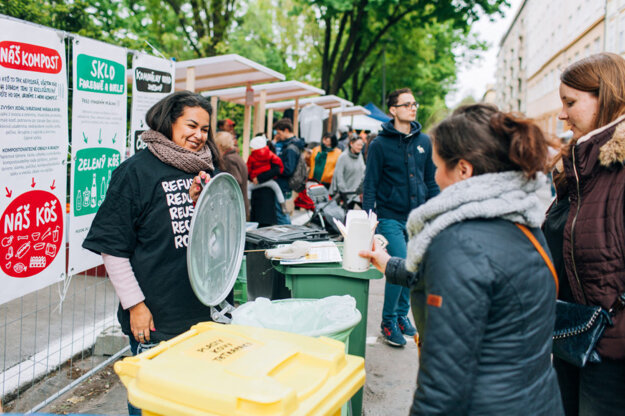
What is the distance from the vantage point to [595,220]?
2.01m

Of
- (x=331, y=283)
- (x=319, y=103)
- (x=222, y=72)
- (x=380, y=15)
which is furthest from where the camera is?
(x=380, y=15)

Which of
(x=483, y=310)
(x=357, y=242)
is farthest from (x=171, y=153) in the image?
(x=483, y=310)

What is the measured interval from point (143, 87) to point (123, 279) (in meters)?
2.17

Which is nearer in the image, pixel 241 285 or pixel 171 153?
pixel 171 153

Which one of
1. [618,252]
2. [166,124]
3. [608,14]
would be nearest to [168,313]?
[166,124]

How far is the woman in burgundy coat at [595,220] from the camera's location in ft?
6.46

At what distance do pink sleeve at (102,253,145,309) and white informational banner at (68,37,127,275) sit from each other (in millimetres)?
1131

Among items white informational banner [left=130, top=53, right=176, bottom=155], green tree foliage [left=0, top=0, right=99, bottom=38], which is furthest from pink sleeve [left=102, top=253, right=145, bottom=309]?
green tree foliage [left=0, top=0, right=99, bottom=38]

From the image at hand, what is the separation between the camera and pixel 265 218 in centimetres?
723

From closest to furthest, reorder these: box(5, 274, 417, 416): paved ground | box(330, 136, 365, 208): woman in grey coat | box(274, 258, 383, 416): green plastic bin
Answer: box(274, 258, 383, 416): green plastic bin
box(5, 274, 417, 416): paved ground
box(330, 136, 365, 208): woman in grey coat

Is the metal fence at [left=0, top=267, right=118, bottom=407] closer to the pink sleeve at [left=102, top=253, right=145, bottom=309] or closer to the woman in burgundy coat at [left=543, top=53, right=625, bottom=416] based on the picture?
the pink sleeve at [left=102, top=253, right=145, bottom=309]

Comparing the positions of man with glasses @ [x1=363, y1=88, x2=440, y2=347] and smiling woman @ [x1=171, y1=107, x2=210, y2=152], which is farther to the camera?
man with glasses @ [x1=363, y1=88, x2=440, y2=347]

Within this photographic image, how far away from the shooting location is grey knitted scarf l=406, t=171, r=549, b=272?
155cm

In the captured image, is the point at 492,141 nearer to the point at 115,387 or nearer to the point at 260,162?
the point at 115,387
